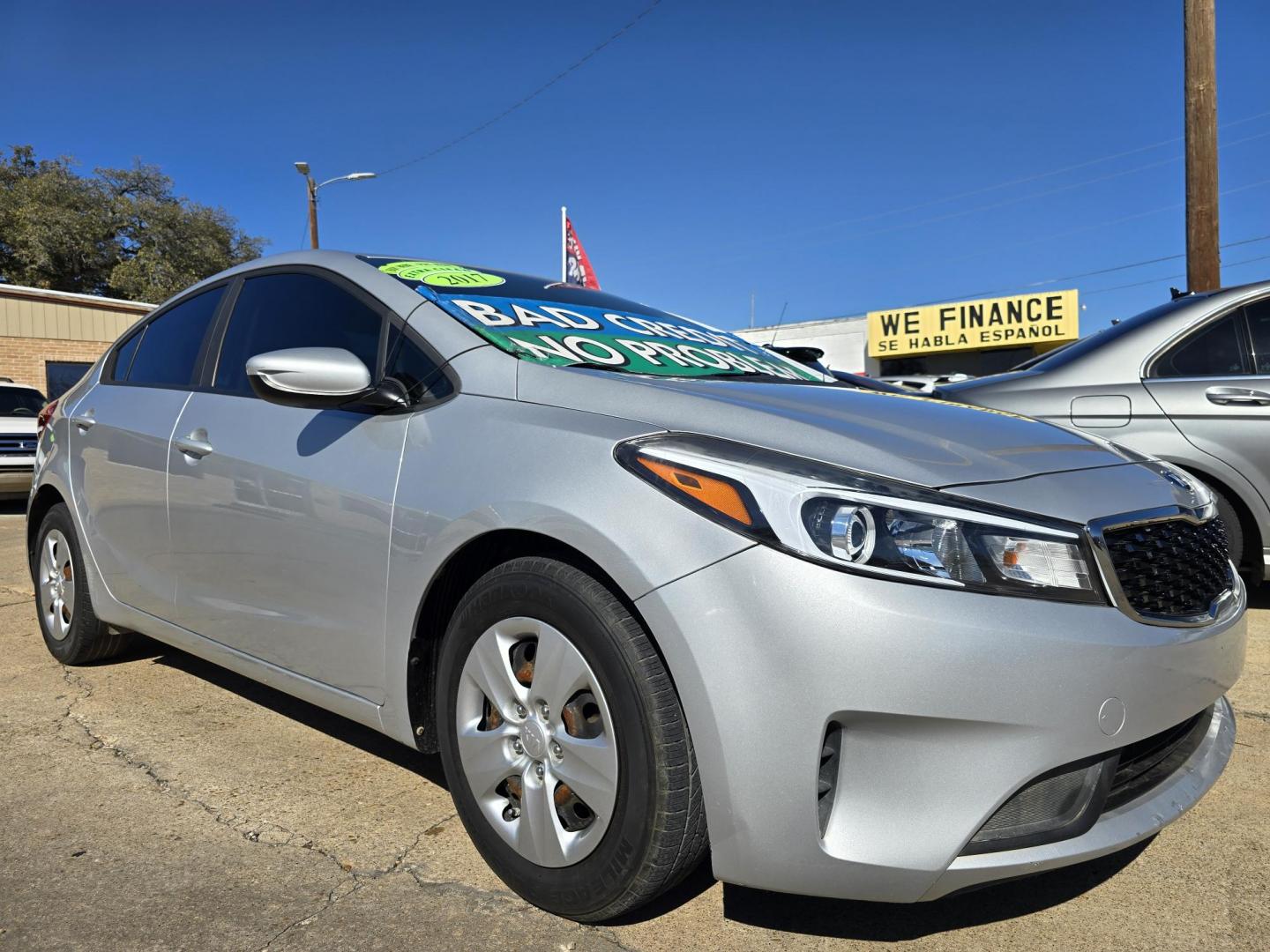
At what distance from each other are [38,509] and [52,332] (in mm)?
20043

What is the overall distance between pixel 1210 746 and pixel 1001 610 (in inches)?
31.5

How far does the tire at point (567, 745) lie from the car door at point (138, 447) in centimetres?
150

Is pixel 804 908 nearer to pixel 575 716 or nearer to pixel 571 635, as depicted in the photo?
pixel 575 716

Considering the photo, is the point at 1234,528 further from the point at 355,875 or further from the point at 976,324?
the point at 976,324

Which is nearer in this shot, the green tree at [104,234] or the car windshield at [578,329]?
the car windshield at [578,329]

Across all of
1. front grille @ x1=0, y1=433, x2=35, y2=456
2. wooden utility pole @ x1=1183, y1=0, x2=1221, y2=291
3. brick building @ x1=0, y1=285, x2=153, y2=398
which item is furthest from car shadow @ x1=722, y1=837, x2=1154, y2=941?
brick building @ x1=0, y1=285, x2=153, y2=398

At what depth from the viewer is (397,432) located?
236cm

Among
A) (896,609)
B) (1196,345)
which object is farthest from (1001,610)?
(1196,345)

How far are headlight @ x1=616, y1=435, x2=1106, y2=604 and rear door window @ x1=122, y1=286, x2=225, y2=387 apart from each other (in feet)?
7.39

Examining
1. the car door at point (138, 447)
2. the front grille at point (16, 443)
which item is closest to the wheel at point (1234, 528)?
the car door at point (138, 447)

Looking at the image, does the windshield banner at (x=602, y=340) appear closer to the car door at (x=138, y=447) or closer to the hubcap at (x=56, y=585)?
the car door at (x=138, y=447)

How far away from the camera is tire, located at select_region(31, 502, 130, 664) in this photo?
3.72 m

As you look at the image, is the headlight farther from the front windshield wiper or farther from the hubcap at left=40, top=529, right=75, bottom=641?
the hubcap at left=40, top=529, right=75, bottom=641

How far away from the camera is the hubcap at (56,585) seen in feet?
12.5
